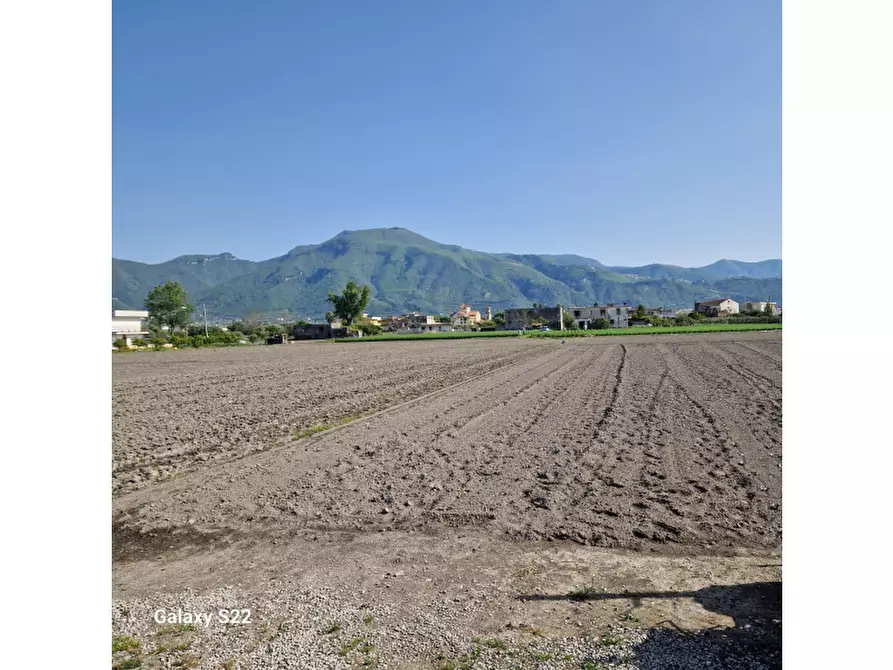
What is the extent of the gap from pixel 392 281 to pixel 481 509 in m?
54.7

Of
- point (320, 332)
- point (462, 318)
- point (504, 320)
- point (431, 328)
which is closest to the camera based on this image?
point (320, 332)

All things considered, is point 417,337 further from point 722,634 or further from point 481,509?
point 722,634

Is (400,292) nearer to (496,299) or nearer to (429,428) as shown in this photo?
(496,299)

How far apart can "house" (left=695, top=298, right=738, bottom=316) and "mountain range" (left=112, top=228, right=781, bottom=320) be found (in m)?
1.28

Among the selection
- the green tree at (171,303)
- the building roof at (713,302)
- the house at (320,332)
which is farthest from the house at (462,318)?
the green tree at (171,303)

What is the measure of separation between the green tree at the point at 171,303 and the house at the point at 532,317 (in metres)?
48.6

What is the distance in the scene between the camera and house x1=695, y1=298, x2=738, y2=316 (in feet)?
150

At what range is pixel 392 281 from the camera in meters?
58.2

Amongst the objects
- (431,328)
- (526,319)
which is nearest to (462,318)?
(431,328)

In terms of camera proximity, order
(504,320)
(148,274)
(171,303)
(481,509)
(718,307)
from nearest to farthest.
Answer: (481,509) → (148,274) → (171,303) → (718,307) → (504,320)

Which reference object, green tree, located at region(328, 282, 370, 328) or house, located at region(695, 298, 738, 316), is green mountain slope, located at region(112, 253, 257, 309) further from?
house, located at region(695, 298, 738, 316)

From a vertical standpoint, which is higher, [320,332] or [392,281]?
[392,281]
